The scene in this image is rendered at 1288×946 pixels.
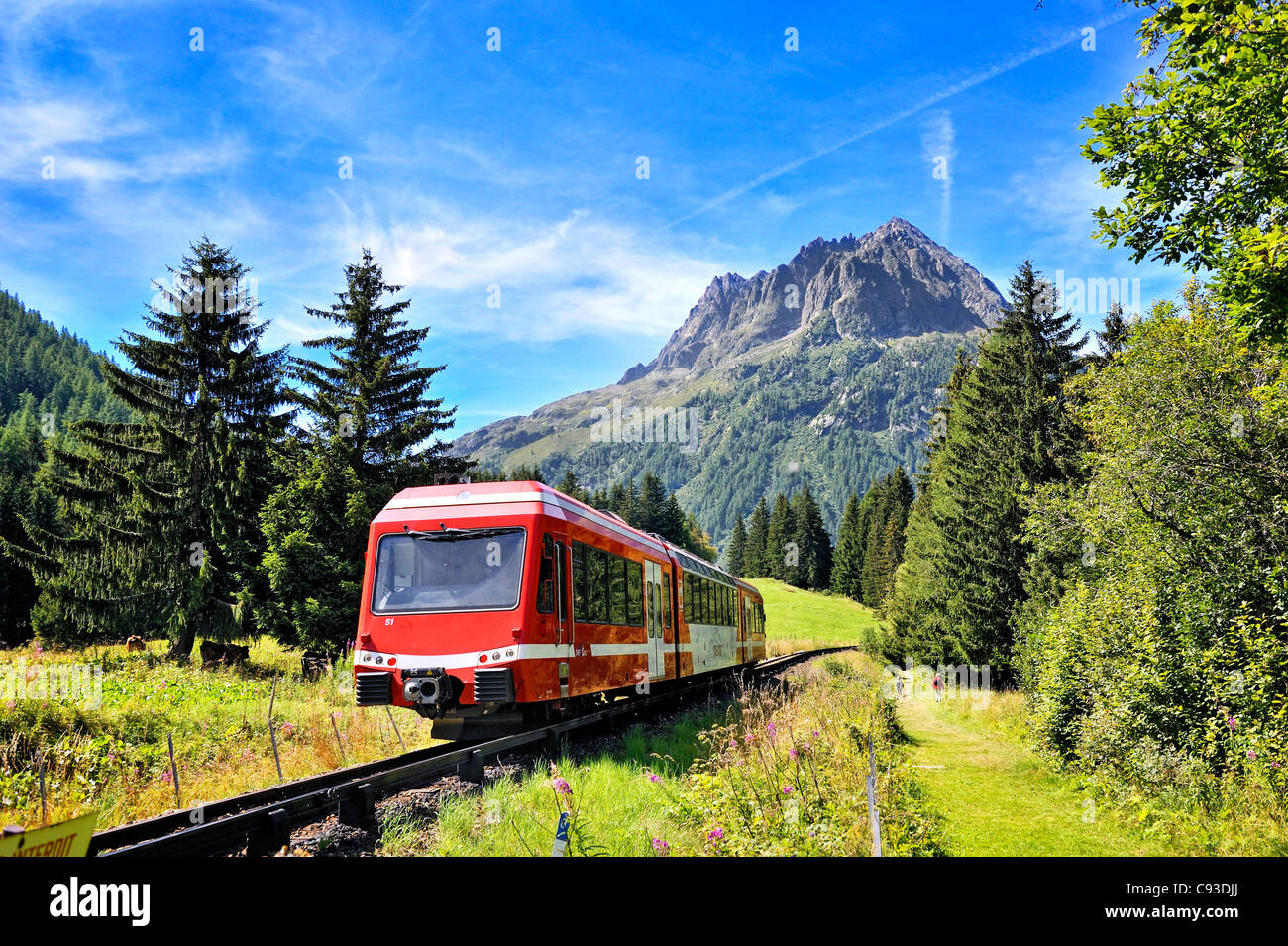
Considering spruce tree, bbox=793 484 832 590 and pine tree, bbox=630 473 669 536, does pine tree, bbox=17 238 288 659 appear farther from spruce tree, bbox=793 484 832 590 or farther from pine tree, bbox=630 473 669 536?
spruce tree, bbox=793 484 832 590

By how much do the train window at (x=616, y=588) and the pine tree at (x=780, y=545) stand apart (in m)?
87.2

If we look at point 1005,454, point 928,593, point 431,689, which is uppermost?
point 1005,454

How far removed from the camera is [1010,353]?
98.4ft

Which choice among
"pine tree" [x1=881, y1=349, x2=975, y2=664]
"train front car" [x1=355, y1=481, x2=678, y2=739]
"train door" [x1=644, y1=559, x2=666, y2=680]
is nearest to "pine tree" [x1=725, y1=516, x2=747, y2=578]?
"pine tree" [x1=881, y1=349, x2=975, y2=664]

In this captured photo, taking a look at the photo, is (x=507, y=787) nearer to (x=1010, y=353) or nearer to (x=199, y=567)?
(x=199, y=567)

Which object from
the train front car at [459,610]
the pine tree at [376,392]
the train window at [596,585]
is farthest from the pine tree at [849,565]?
the train front car at [459,610]

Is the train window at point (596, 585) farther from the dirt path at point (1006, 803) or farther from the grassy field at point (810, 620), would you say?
the grassy field at point (810, 620)

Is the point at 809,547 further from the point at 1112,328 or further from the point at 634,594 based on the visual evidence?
the point at 634,594

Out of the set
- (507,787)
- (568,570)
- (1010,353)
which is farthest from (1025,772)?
(1010,353)

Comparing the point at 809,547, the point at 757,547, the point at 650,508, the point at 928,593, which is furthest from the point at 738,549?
the point at 928,593

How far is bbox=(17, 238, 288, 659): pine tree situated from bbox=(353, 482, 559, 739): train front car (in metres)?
17.1

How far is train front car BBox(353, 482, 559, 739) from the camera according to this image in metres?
10.5

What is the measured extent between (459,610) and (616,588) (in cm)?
384

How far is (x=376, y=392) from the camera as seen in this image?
89.6 ft
